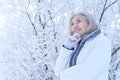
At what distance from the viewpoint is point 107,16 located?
21.8 feet

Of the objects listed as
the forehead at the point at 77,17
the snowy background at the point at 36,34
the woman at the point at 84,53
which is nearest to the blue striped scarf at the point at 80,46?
the woman at the point at 84,53

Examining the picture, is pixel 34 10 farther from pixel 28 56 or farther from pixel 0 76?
pixel 0 76

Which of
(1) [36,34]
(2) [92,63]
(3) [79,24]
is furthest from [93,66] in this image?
(1) [36,34]

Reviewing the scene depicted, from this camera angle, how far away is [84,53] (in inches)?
99.3

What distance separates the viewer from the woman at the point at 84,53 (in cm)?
244

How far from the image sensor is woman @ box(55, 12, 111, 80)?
2441 mm

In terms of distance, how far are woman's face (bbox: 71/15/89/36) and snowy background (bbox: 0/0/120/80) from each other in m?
3.11

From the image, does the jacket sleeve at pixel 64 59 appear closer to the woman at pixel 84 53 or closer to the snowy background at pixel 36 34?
the woman at pixel 84 53

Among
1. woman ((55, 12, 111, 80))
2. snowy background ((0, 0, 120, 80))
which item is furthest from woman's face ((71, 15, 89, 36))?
snowy background ((0, 0, 120, 80))

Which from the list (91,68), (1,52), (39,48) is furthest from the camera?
(1,52)

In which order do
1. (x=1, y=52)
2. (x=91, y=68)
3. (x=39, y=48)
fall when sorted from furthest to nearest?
1. (x=1, y=52)
2. (x=39, y=48)
3. (x=91, y=68)

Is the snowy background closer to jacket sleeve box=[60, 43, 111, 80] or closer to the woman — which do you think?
the woman

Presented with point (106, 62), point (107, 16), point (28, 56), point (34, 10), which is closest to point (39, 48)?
point (28, 56)

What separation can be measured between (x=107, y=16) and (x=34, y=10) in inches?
56.7
